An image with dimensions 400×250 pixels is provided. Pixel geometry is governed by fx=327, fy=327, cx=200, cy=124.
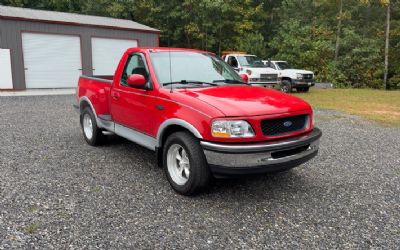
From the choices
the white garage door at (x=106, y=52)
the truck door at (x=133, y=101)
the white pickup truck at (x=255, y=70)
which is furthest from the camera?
the white garage door at (x=106, y=52)

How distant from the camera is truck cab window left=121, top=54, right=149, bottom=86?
497 cm

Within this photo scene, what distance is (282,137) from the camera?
3867 mm

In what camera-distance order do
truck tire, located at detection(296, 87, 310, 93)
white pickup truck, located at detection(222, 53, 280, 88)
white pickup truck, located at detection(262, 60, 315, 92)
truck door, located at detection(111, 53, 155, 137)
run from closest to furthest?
1. truck door, located at detection(111, 53, 155, 137)
2. white pickup truck, located at detection(222, 53, 280, 88)
3. white pickup truck, located at detection(262, 60, 315, 92)
4. truck tire, located at detection(296, 87, 310, 93)

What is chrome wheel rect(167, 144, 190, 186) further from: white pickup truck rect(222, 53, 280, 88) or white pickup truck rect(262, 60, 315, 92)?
white pickup truck rect(262, 60, 315, 92)

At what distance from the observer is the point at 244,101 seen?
3988 millimetres

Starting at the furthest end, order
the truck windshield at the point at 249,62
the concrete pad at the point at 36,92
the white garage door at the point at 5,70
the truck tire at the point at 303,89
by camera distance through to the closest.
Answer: the truck tire at the point at 303,89 < the truck windshield at the point at 249,62 < the white garage door at the point at 5,70 < the concrete pad at the point at 36,92

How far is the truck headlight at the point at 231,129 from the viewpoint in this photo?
12.0 feet

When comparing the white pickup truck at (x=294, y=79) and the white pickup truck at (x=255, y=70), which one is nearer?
the white pickup truck at (x=255, y=70)

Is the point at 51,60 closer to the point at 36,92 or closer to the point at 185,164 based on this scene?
the point at 36,92

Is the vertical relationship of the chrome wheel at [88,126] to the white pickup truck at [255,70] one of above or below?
below

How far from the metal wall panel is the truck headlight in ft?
55.2

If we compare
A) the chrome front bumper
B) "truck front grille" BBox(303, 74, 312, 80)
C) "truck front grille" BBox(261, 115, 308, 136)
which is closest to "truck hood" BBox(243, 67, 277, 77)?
"truck front grille" BBox(303, 74, 312, 80)

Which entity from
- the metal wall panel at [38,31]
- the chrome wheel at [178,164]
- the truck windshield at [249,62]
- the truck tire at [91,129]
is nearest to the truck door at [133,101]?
the chrome wheel at [178,164]

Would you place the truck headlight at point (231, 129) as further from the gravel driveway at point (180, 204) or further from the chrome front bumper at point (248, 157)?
the gravel driveway at point (180, 204)
